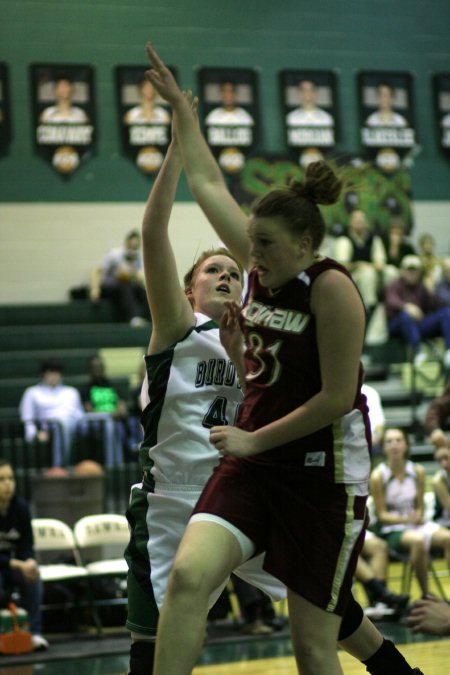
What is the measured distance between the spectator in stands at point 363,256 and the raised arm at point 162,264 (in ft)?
34.9

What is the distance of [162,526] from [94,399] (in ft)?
27.1

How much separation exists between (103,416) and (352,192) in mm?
5989

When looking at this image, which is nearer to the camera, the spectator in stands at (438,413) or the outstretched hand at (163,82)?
the outstretched hand at (163,82)

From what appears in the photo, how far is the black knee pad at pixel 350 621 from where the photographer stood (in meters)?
3.71

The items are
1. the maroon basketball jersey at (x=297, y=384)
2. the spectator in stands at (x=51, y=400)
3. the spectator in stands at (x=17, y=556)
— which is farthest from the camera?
the spectator in stands at (x=51, y=400)

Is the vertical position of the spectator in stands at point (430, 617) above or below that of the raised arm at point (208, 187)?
below

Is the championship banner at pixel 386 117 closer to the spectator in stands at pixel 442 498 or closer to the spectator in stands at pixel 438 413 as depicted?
the spectator in stands at pixel 442 498

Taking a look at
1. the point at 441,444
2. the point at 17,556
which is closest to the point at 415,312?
the point at 441,444

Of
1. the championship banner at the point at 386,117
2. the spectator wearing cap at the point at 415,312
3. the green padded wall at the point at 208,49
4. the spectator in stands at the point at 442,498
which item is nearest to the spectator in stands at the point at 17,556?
the spectator in stands at the point at 442,498

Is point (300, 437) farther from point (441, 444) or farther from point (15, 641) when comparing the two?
point (15, 641)

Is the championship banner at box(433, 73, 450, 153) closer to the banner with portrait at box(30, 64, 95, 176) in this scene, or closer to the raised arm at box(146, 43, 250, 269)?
the banner with portrait at box(30, 64, 95, 176)

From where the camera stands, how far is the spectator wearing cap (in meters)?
13.5

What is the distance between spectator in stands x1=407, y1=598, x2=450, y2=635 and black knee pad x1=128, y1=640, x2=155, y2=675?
87 cm

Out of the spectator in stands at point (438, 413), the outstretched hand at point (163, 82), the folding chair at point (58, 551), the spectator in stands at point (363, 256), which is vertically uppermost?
the outstretched hand at point (163, 82)
